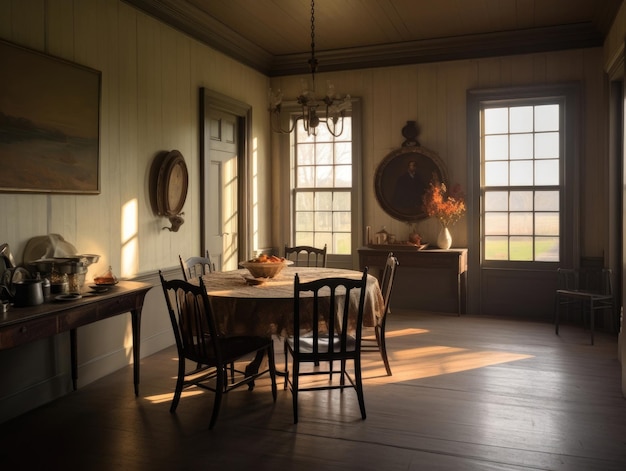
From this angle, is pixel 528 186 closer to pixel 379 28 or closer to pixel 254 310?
pixel 379 28

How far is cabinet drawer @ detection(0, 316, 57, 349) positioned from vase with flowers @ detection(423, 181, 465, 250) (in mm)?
4501

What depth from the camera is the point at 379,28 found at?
20.2 feet

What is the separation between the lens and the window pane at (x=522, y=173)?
257 inches

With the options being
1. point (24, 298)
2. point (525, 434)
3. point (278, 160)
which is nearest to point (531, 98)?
point (278, 160)

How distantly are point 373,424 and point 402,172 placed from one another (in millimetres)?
4102

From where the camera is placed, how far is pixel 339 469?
2.83 meters

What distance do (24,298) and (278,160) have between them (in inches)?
181

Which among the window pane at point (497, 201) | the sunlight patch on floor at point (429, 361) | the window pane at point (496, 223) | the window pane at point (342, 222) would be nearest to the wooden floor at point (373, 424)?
the sunlight patch on floor at point (429, 361)

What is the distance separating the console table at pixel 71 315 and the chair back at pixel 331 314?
1254mm

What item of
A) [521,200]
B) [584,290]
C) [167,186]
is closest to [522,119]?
[521,200]

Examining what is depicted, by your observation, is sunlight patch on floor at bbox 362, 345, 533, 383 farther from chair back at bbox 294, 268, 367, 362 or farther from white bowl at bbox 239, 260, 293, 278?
white bowl at bbox 239, 260, 293, 278

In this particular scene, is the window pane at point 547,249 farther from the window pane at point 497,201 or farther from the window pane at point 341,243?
the window pane at point 341,243

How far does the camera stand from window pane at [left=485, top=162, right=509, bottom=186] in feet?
21.7

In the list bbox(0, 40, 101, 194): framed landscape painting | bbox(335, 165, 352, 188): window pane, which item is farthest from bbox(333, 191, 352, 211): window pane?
bbox(0, 40, 101, 194): framed landscape painting
